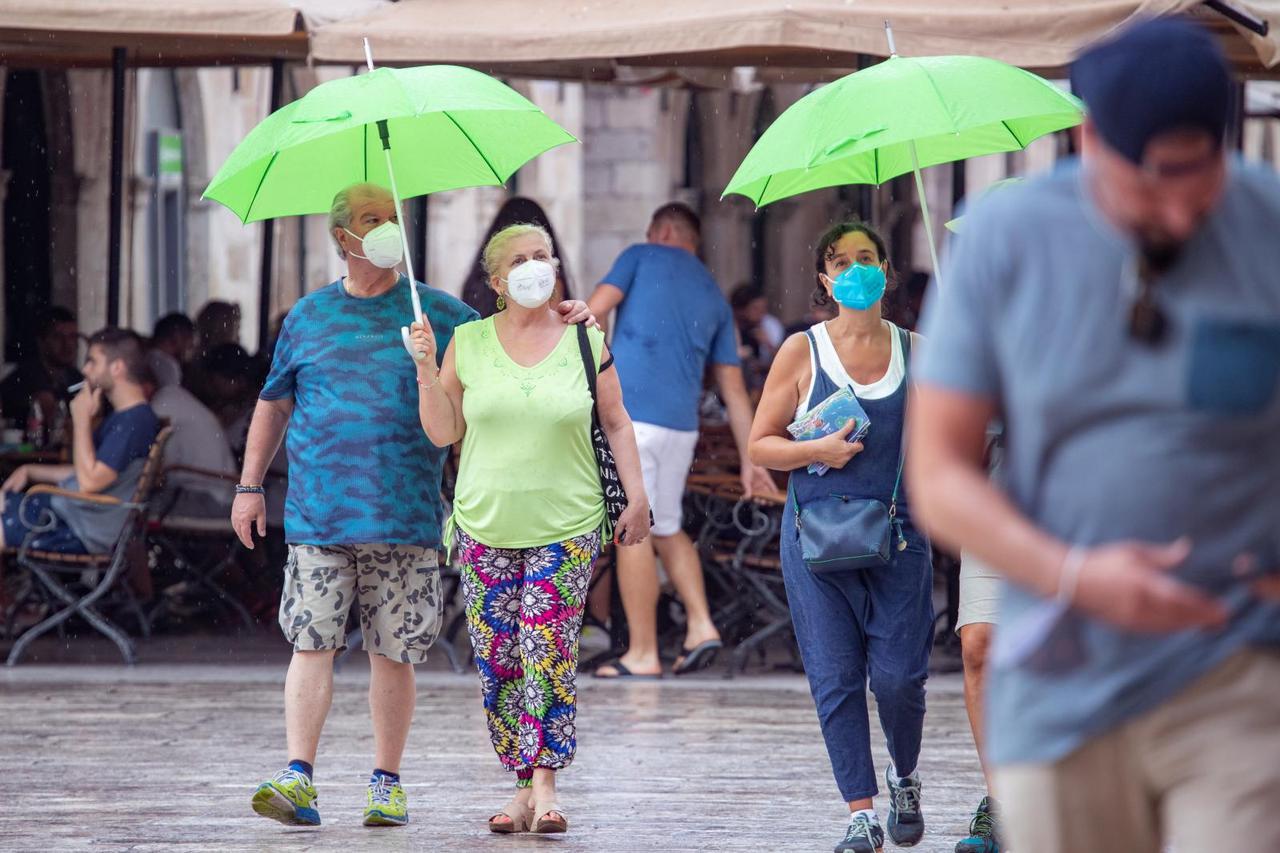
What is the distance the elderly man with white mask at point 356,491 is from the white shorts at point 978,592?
1.30 meters

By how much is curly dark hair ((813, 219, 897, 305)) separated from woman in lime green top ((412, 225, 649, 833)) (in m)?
0.61

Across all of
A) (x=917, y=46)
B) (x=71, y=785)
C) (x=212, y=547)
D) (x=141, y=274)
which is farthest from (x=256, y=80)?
(x=71, y=785)

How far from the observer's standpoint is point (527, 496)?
5.89m

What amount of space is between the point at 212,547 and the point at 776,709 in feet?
11.4

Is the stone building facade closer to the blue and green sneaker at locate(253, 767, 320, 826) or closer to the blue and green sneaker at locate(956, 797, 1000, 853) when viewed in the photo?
the blue and green sneaker at locate(253, 767, 320, 826)

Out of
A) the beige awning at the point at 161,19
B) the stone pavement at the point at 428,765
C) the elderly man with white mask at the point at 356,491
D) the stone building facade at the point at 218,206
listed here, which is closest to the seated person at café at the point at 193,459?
the stone pavement at the point at 428,765

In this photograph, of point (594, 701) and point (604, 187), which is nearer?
point (594, 701)

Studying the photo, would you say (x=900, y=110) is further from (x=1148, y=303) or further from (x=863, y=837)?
(x=1148, y=303)

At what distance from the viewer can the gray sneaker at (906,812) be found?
18.6 feet

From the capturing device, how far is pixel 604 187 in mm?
23766

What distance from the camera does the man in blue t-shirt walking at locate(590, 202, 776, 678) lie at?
9.25 m

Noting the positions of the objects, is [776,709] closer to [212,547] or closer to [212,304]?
[212,547]

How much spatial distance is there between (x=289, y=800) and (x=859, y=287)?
2.05m

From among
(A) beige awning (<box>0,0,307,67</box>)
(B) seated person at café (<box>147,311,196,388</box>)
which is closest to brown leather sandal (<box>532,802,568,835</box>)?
(A) beige awning (<box>0,0,307,67</box>)
